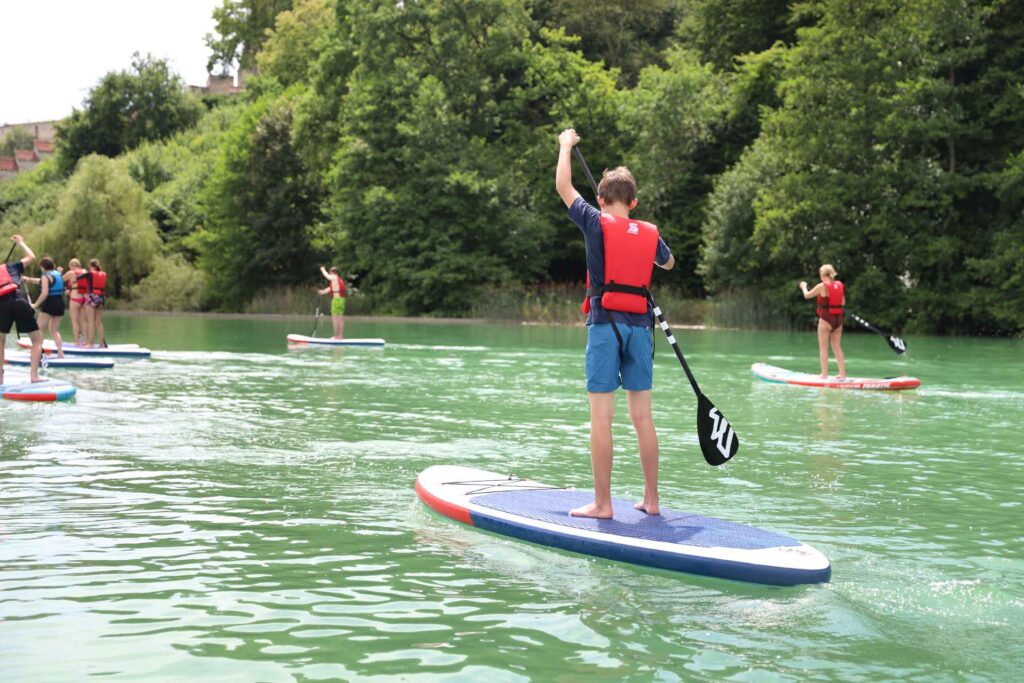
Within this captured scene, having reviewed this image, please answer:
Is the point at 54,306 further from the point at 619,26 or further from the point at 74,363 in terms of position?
the point at 619,26

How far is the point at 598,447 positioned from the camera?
7207 millimetres

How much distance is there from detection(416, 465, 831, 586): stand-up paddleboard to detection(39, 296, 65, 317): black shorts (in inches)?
557

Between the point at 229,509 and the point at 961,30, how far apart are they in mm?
36656

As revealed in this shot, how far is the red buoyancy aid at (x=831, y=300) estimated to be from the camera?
18234 mm

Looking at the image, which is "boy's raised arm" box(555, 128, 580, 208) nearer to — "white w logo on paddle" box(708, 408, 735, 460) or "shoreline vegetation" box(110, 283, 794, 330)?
"white w logo on paddle" box(708, 408, 735, 460)

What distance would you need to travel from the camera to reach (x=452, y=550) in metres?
7.04

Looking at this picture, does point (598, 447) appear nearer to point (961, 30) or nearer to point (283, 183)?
point (961, 30)

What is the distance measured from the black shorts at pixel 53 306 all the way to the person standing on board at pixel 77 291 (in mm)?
1281

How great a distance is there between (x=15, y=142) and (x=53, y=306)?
106 meters

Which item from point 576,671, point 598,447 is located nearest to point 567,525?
point 598,447


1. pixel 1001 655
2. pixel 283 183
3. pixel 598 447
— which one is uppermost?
pixel 283 183

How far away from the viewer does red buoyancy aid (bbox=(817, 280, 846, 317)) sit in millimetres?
18234

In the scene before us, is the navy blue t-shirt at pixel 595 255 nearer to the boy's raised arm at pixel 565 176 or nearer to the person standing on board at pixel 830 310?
the boy's raised arm at pixel 565 176

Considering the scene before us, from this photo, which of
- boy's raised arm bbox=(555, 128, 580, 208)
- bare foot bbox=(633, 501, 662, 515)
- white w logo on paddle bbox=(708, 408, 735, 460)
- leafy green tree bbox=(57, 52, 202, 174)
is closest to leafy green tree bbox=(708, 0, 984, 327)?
white w logo on paddle bbox=(708, 408, 735, 460)
